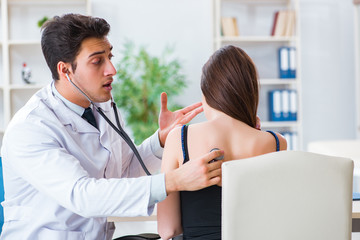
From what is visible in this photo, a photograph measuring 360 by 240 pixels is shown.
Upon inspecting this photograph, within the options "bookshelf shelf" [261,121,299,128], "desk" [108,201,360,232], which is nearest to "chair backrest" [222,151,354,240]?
"desk" [108,201,360,232]

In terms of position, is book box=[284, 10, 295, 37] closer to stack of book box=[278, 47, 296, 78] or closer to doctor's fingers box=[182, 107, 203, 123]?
A: stack of book box=[278, 47, 296, 78]

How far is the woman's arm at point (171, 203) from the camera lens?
55.2 inches

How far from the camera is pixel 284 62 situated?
189 inches

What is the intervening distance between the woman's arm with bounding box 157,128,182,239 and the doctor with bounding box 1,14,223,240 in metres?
0.07

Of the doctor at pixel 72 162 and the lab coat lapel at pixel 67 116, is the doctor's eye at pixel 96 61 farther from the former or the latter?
the lab coat lapel at pixel 67 116

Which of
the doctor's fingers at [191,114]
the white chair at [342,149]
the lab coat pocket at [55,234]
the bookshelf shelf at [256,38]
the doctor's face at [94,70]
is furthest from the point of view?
the bookshelf shelf at [256,38]

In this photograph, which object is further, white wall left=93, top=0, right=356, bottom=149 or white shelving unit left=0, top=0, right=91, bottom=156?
white wall left=93, top=0, right=356, bottom=149

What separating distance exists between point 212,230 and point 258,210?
0.71 feet

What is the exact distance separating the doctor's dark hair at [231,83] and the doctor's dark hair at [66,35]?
472 millimetres

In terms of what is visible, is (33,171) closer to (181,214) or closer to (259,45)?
(181,214)

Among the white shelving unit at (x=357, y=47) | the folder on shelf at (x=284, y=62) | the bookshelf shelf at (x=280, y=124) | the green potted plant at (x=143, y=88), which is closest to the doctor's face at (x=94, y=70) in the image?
the green potted plant at (x=143, y=88)

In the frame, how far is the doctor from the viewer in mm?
1338

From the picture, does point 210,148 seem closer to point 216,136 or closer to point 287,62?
point 216,136

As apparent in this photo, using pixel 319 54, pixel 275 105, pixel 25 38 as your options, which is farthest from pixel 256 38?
pixel 25 38
